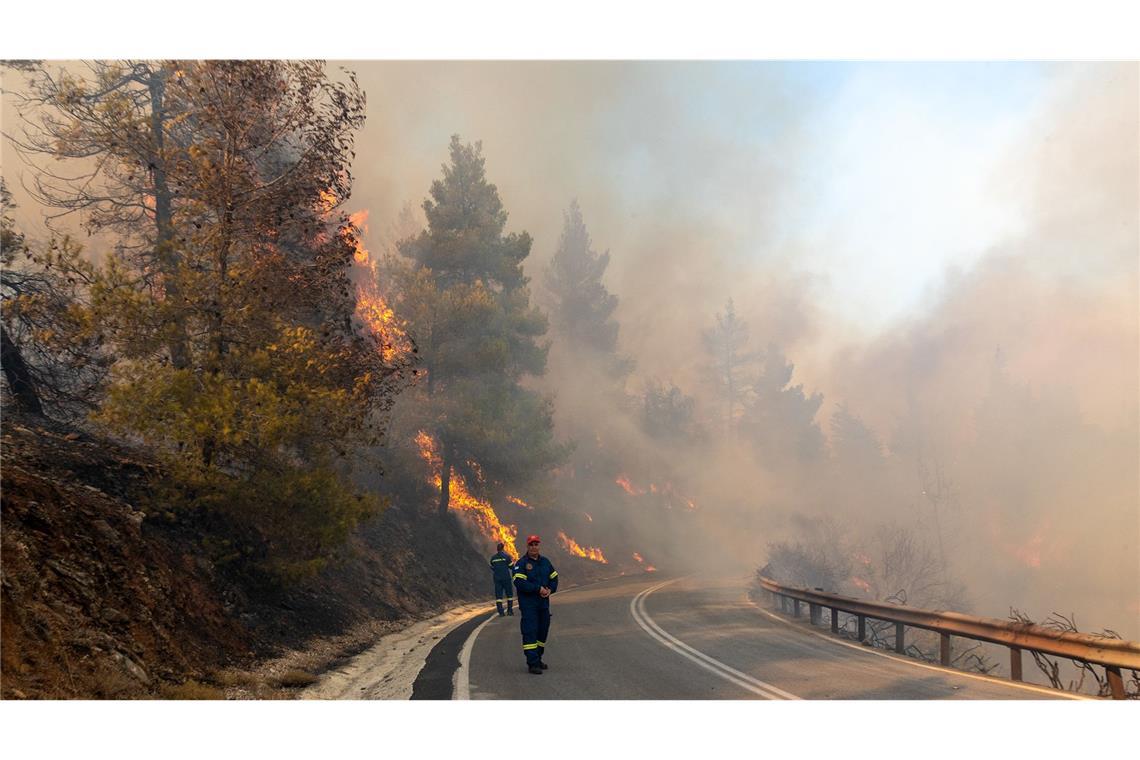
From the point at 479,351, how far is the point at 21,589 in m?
21.0

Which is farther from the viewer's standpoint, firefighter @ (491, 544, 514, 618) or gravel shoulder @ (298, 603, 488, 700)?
firefighter @ (491, 544, 514, 618)

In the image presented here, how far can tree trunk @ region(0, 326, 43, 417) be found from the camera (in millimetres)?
11977

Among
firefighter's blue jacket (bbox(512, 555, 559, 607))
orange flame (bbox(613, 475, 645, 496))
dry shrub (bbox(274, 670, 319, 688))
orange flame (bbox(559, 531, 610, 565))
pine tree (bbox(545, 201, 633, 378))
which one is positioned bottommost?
orange flame (bbox(559, 531, 610, 565))

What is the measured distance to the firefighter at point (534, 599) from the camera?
891cm

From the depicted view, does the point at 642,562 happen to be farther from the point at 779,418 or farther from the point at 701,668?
the point at 701,668

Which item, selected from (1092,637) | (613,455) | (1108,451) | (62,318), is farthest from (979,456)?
(62,318)

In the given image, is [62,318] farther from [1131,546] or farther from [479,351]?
[1131,546]

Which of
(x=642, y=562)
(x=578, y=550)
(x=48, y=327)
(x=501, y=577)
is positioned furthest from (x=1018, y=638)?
(x=642, y=562)

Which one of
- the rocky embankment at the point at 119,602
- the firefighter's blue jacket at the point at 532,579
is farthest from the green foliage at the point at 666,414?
the firefighter's blue jacket at the point at 532,579

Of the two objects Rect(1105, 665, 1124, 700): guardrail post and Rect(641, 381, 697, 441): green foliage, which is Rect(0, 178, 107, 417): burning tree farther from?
Rect(641, 381, 697, 441): green foliage

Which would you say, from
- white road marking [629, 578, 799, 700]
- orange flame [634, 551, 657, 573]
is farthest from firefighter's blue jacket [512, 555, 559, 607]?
orange flame [634, 551, 657, 573]

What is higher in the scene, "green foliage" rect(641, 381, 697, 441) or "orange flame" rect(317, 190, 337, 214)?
"orange flame" rect(317, 190, 337, 214)

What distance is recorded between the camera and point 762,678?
8430mm

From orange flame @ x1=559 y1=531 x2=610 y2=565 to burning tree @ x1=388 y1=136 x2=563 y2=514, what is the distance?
465 inches
